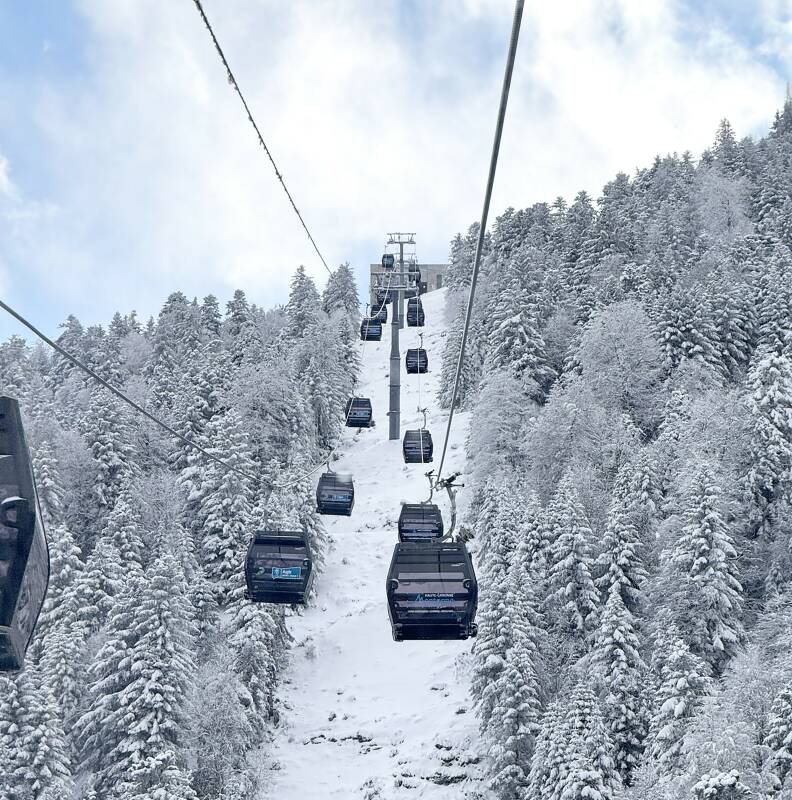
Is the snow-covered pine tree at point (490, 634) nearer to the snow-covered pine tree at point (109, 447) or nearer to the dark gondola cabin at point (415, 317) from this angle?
the snow-covered pine tree at point (109, 447)

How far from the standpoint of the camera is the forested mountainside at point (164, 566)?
28.7 metres

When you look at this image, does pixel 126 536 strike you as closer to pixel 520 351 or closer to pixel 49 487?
pixel 49 487

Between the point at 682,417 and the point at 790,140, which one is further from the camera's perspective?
the point at 790,140

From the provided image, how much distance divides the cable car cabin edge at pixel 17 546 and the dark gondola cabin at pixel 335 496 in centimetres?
2481

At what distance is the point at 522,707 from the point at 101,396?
129 feet

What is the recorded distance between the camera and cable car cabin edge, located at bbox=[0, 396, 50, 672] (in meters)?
5.34

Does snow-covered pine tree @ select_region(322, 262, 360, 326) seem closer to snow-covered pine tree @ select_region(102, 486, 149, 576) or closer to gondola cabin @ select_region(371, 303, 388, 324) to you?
gondola cabin @ select_region(371, 303, 388, 324)

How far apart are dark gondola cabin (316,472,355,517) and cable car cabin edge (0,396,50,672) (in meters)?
24.8

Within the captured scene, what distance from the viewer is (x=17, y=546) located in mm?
5406

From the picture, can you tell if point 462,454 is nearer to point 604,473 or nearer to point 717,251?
point 604,473

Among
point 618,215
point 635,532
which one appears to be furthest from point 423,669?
point 618,215

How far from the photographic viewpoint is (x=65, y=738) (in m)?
30.5

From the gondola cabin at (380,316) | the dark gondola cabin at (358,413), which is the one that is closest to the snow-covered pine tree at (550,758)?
the dark gondola cabin at (358,413)

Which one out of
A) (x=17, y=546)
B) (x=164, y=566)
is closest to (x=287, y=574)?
(x=17, y=546)
